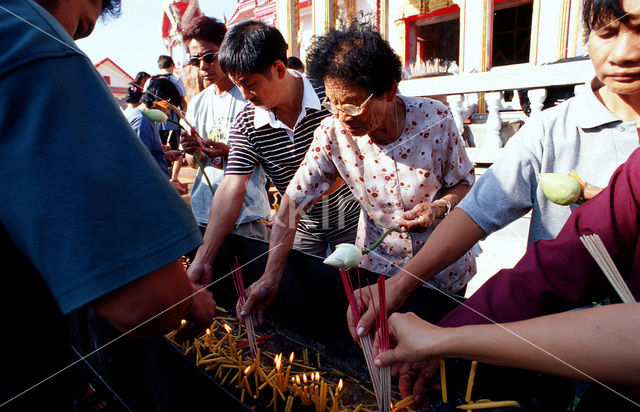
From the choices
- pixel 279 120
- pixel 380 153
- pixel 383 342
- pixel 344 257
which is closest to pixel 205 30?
pixel 279 120

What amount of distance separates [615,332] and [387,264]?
1.23 m

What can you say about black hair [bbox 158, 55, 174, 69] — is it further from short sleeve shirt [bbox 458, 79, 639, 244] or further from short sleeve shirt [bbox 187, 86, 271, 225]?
short sleeve shirt [bbox 458, 79, 639, 244]

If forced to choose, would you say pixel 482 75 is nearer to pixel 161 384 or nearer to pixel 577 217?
pixel 577 217

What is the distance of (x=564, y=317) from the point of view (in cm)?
62

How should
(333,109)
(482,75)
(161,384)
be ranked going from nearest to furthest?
(161,384), (333,109), (482,75)

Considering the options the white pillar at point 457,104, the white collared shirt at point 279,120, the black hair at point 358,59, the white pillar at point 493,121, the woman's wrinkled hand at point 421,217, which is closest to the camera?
the woman's wrinkled hand at point 421,217

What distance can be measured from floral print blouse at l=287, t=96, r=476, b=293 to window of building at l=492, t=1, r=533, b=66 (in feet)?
35.4

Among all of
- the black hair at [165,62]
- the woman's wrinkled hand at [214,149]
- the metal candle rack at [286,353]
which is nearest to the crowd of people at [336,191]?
the metal candle rack at [286,353]

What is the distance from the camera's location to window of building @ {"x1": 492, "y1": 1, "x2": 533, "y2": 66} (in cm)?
1036

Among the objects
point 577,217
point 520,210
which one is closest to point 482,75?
point 520,210

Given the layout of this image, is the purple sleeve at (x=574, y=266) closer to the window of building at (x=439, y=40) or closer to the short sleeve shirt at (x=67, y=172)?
the short sleeve shirt at (x=67, y=172)

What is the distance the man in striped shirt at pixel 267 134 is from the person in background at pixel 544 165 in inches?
29.7

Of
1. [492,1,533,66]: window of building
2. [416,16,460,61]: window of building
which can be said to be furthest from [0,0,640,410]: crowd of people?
[492,1,533,66]: window of building

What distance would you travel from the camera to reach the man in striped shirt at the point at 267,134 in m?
1.85
